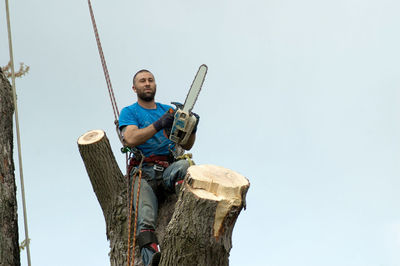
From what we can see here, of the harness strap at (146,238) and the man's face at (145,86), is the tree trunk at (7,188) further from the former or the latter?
the man's face at (145,86)

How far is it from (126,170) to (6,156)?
1038 mm

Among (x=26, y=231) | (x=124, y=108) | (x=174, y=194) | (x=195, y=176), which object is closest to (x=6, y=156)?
(x=26, y=231)

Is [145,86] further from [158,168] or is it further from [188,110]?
[158,168]

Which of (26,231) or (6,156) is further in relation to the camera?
(6,156)

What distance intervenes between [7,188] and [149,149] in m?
1.23

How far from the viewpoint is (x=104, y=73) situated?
5324 millimetres

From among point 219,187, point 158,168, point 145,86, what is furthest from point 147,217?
point 145,86

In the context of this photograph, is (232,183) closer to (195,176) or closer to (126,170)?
(195,176)

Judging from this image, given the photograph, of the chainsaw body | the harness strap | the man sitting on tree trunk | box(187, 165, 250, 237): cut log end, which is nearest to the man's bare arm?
the man sitting on tree trunk

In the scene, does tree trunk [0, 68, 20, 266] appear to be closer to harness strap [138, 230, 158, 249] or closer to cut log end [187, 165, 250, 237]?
harness strap [138, 230, 158, 249]

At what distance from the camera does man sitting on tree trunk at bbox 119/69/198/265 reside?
4.10 meters

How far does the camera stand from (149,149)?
4523mm

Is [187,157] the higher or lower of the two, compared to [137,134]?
lower

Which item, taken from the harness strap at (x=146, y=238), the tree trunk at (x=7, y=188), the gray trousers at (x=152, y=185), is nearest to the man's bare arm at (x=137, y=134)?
the gray trousers at (x=152, y=185)
